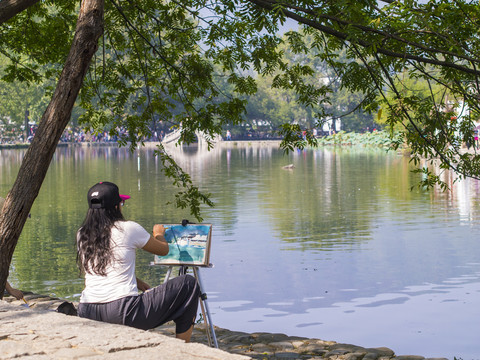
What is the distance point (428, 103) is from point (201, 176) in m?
30.0

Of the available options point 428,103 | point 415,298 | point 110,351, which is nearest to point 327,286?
point 415,298

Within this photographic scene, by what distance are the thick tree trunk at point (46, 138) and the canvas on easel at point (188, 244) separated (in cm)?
133

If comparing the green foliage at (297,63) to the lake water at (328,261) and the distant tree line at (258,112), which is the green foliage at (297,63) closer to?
the lake water at (328,261)

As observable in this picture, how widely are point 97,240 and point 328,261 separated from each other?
10062 millimetres

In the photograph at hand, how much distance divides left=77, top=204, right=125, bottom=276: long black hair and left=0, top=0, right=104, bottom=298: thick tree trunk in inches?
66.8

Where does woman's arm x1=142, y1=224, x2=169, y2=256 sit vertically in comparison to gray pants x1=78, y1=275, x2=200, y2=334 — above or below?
above

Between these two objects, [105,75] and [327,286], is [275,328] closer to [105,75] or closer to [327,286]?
[327,286]

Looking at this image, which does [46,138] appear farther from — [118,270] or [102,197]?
[118,270]

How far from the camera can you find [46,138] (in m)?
7.28

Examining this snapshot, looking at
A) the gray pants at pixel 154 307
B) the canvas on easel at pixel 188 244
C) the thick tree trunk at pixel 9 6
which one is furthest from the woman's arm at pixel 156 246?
the thick tree trunk at pixel 9 6

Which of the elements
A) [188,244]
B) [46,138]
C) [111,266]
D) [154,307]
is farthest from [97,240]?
[46,138]

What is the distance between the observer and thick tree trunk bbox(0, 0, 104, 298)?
23.6 ft

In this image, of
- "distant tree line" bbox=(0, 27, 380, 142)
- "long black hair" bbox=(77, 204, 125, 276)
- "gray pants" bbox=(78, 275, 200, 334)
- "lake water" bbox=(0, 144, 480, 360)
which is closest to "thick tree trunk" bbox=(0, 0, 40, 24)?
"long black hair" bbox=(77, 204, 125, 276)

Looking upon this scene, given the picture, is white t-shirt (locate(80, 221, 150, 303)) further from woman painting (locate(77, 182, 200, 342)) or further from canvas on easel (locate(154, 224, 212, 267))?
canvas on easel (locate(154, 224, 212, 267))
